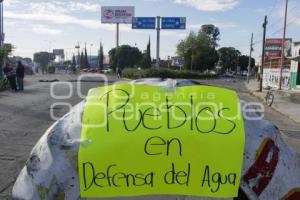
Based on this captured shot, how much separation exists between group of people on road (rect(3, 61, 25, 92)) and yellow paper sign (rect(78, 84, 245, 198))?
929 inches

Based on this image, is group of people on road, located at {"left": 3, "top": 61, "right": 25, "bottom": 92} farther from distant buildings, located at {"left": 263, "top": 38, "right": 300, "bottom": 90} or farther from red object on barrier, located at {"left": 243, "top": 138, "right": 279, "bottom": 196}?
red object on barrier, located at {"left": 243, "top": 138, "right": 279, "bottom": 196}

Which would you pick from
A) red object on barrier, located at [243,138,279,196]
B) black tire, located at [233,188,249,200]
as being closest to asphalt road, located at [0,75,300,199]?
black tire, located at [233,188,249,200]

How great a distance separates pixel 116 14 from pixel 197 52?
4042cm

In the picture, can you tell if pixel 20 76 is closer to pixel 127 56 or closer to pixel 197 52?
pixel 127 56

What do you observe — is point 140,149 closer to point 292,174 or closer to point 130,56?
point 292,174

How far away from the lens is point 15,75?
26.0 metres

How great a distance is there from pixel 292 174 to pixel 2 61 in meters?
28.4

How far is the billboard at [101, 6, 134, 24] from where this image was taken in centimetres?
7324

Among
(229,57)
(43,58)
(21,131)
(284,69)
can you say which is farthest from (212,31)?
(21,131)

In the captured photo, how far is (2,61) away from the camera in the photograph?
29719 mm

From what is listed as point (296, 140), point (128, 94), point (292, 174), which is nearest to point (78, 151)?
point (128, 94)

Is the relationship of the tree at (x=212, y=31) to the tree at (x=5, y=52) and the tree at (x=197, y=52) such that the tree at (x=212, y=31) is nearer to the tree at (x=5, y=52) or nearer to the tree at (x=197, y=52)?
the tree at (x=197, y=52)

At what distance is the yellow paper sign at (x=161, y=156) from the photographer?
9.70 ft

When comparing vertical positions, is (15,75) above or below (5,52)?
below
